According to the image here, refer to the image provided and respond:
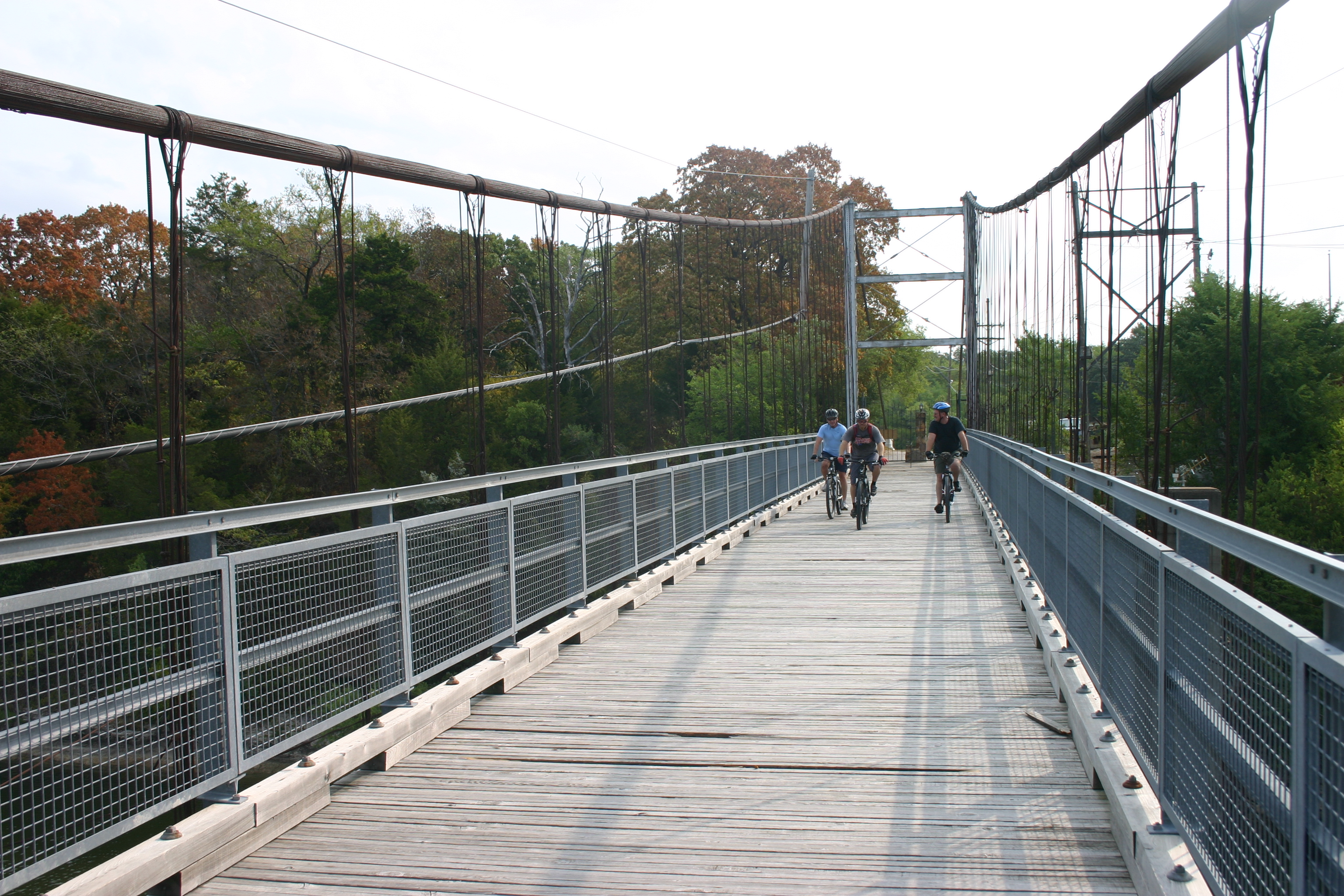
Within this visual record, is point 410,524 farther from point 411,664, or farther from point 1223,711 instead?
point 1223,711

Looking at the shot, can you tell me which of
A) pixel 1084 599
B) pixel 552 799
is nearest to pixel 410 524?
pixel 552 799

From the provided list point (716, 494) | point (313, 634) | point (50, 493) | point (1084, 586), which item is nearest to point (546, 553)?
point (313, 634)

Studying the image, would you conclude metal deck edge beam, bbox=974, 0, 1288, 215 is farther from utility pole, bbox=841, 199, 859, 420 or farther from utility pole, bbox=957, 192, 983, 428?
utility pole, bbox=841, 199, 859, 420

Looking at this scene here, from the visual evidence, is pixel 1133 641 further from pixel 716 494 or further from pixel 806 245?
pixel 806 245

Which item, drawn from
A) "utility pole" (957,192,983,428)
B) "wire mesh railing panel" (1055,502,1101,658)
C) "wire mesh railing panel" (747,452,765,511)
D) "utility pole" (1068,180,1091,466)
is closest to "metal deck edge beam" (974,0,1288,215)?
"utility pole" (1068,180,1091,466)

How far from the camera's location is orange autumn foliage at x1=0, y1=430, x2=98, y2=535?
31875 millimetres

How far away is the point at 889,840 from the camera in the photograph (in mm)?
3375

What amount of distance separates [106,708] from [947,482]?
12327 millimetres

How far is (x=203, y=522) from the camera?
3344 millimetres

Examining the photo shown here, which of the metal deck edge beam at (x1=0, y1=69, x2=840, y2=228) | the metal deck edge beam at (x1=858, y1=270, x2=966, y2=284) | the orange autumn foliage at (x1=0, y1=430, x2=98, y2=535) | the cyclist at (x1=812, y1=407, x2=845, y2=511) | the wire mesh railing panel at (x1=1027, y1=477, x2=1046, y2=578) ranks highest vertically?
the metal deck edge beam at (x1=858, y1=270, x2=966, y2=284)

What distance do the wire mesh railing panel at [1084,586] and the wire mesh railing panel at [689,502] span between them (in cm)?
454

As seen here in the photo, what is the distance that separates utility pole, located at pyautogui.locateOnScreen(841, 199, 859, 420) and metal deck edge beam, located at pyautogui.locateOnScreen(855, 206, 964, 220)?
44 cm

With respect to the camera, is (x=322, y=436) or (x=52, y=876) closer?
(x=52, y=876)

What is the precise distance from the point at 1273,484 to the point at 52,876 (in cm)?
3404
